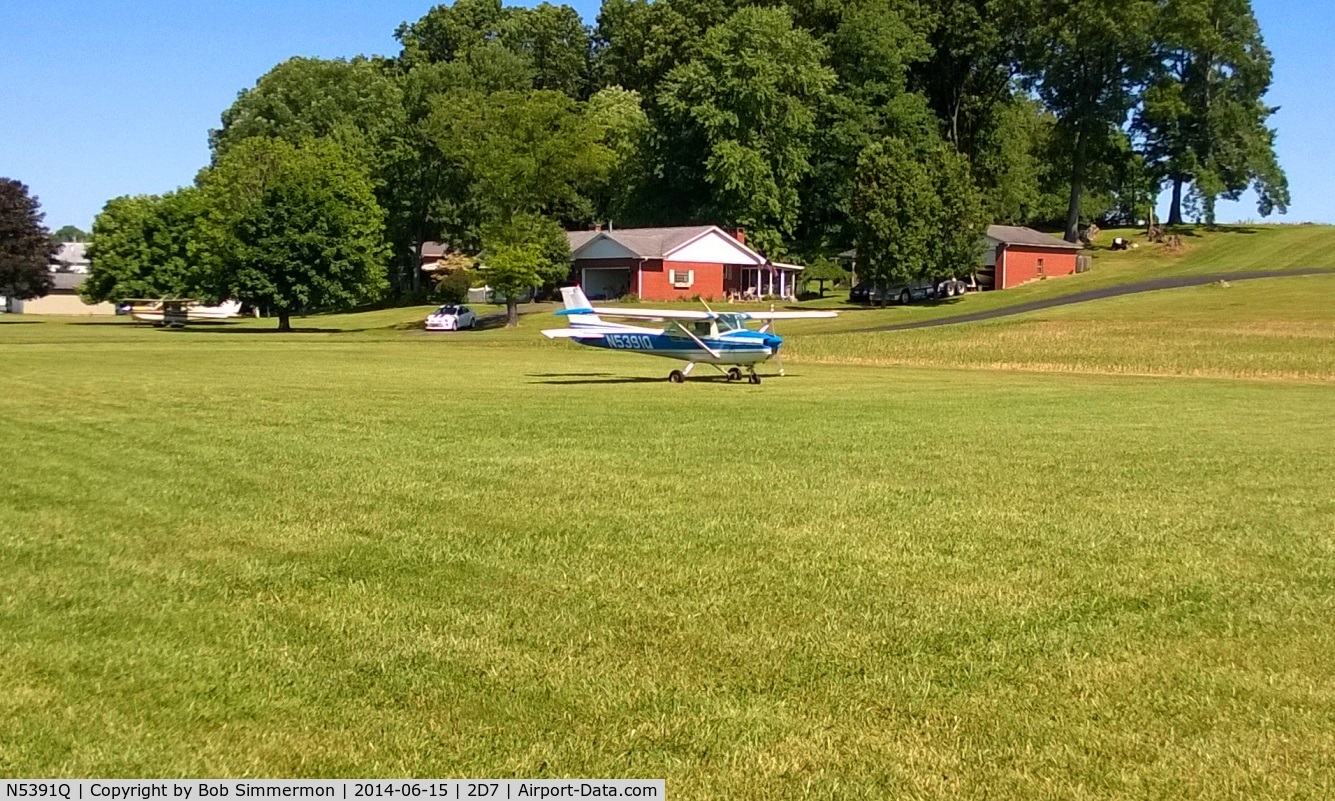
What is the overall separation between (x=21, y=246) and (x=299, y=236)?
2140 inches

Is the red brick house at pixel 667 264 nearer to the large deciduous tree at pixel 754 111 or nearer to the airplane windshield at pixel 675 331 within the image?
the large deciduous tree at pixel 754 111

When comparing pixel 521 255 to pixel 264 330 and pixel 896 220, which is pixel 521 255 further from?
pixel 896 220

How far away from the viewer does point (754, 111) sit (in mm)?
80312

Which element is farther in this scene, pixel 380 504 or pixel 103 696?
pixel 380 504

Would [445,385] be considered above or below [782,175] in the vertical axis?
below

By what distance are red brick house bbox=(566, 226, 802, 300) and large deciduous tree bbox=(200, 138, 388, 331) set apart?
1658 centimetres

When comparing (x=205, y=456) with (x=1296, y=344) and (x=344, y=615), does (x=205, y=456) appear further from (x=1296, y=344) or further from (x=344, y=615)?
(x=1296, y=344)

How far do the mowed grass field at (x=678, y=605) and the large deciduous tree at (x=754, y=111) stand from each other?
64.7 meters

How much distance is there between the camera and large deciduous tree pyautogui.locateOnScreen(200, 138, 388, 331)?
2613 inches

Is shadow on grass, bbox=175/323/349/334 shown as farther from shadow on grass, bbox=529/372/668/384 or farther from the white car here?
shadow on grass, bbox=529/372/668/384

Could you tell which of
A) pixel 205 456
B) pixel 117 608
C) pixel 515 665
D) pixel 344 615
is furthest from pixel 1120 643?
pixel 205 456

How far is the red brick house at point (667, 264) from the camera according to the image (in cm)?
7994

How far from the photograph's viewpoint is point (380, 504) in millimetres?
10836

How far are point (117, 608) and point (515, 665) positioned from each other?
8.90ft
